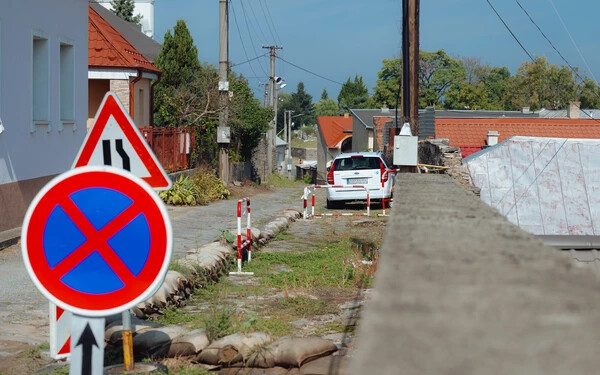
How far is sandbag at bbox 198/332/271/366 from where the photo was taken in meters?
6.34

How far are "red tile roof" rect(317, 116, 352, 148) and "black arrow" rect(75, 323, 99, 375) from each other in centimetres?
7015

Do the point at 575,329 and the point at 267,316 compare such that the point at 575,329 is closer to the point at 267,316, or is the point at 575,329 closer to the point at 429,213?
the point at 429,213

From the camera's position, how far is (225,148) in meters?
30.1

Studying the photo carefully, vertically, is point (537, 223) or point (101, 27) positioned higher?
point (101, 27)

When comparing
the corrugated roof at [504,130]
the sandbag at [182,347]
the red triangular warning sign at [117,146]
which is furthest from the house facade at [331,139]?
the red triangular warning sign at [117,146]

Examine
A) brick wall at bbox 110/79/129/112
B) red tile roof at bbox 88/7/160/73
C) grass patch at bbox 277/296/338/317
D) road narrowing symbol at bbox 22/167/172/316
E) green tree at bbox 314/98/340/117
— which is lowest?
grass patch at bbox 277/296/338/317

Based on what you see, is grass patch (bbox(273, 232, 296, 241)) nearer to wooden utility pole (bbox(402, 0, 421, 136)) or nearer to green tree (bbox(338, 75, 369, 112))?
wooden utility pole (bbox(402, 0, 421, 136))

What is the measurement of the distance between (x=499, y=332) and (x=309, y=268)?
35.3 feet

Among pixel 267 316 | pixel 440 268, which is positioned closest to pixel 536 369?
pixel 440 268

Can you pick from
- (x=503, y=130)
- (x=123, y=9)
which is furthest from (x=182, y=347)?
(x=123, y=9)

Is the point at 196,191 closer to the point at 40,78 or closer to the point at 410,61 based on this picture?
the point at 410,61

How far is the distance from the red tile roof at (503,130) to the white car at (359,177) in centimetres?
1788

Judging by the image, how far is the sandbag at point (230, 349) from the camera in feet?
20.8

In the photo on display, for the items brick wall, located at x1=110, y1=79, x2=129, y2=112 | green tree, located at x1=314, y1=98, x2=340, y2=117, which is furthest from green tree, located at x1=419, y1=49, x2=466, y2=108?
brick wall, located at x1=110, y1=79, x2=129, y2=112
